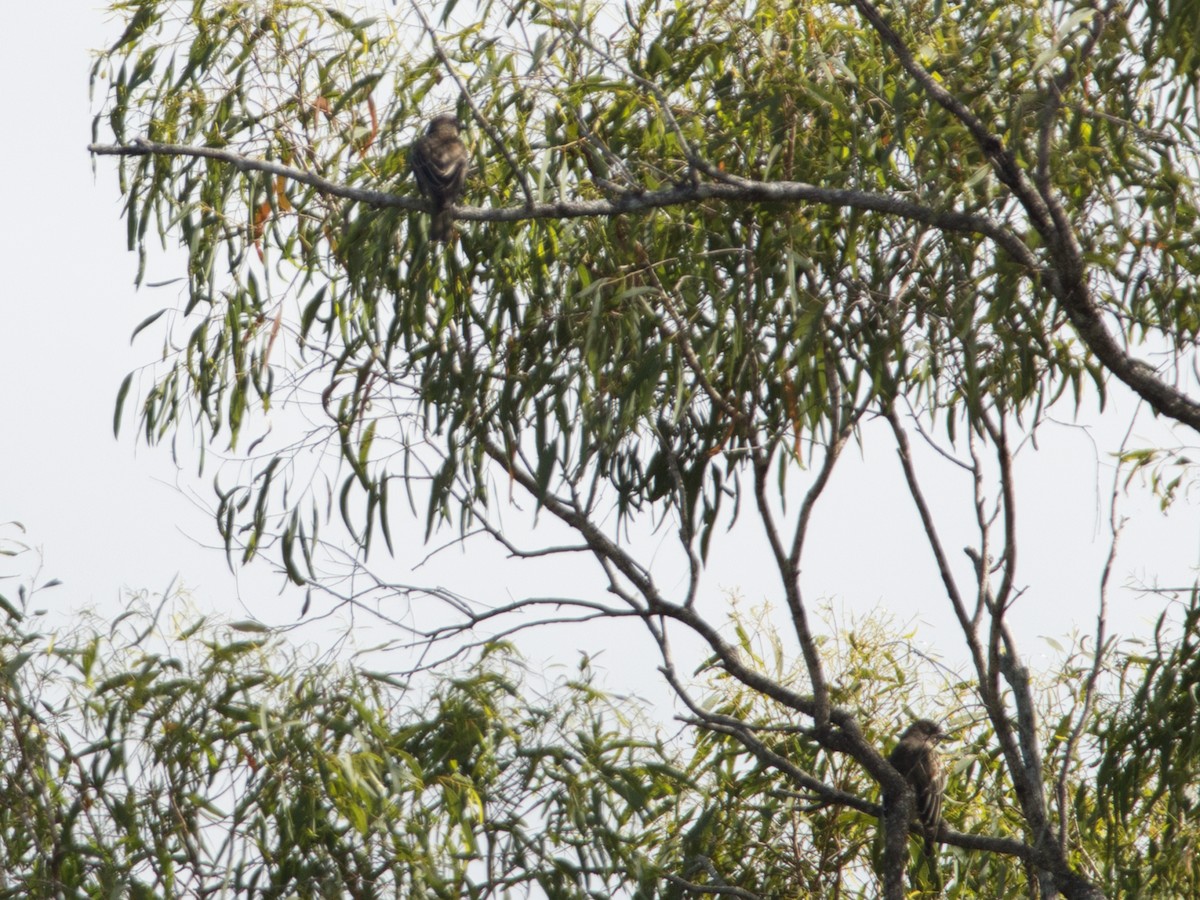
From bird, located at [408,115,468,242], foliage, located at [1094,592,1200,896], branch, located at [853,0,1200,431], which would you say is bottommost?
foliage, located at [1094,592,1200,896]

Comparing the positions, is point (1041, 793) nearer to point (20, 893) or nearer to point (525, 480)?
point (525, 480)

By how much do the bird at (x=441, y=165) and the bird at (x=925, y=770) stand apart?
1.89 m

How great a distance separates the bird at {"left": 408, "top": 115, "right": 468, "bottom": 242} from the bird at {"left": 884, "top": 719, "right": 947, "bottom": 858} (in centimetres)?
189

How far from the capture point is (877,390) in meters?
3.21

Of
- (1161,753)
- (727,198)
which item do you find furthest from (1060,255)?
(1161,753)

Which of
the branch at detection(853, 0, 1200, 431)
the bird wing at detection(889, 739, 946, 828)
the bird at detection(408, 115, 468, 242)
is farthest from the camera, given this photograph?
the bird wing at detection(889, 739, 946, 828)

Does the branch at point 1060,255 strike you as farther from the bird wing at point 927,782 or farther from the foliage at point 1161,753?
the bird wing at point 927,782

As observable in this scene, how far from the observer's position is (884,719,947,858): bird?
3.88 meters

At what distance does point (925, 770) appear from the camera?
3.91 meters

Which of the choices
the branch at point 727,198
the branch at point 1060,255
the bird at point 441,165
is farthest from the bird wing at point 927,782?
the bird at point 441,165

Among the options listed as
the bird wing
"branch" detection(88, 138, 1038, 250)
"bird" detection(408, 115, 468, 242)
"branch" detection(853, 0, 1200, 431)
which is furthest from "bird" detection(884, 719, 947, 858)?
"bird" detection(408, 115, 468, 242)

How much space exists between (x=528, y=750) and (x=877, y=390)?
1199 millimetres

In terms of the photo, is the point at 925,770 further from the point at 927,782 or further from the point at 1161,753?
the point at 1161,753

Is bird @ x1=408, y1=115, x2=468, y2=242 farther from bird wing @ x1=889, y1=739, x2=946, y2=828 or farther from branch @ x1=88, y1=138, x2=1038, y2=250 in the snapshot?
bird wing @ x1=889, y1=739, x2=946, y2=828
